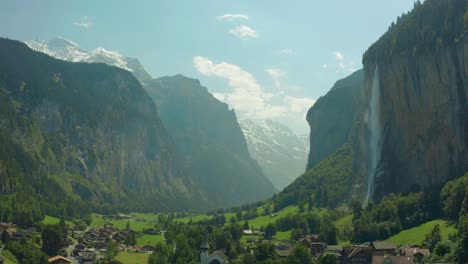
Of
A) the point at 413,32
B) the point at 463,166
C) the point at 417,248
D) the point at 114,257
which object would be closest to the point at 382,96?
the point at 413,32

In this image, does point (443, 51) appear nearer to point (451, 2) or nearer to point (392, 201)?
point (451, 2)

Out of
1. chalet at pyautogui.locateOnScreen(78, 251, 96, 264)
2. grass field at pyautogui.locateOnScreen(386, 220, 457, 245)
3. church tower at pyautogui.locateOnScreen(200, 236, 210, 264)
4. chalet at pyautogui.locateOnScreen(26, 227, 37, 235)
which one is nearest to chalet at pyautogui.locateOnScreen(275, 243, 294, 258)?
church tower at pyautogui.locateOnScreen(200, 236, 210, 264)

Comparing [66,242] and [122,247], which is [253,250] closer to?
[122,247]

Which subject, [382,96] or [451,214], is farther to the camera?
[382,96]

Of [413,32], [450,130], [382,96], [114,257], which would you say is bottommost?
[114,257]

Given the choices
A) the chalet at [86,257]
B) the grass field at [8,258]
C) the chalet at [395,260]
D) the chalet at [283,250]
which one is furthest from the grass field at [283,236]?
the grass field at [8,258]

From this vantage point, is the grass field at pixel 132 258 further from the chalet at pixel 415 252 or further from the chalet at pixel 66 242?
the chalet at pixel 415 252
